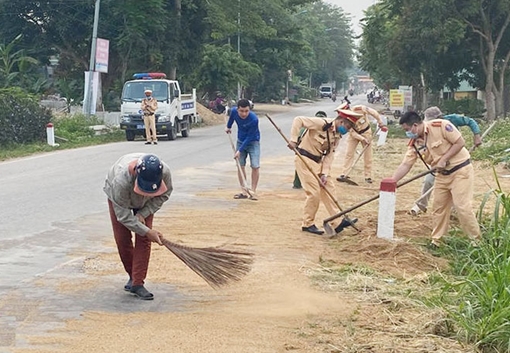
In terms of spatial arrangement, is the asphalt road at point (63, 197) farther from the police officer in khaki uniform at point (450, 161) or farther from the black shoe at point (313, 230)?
the police officer in khaki uniform at point (450, 161)

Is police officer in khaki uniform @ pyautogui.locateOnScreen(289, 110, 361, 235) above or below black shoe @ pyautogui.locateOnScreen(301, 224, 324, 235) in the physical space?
above

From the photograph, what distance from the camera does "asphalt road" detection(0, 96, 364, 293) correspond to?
736cm

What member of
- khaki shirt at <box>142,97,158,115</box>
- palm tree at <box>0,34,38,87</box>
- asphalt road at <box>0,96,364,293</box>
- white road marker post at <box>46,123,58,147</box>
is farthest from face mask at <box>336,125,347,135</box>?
palm tree at <box>0,34,38,87</box>

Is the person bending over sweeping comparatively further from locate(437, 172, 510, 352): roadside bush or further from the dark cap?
locate(437, 172, 510, 352): roadside bush

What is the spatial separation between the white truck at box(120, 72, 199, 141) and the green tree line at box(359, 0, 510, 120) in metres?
11.4

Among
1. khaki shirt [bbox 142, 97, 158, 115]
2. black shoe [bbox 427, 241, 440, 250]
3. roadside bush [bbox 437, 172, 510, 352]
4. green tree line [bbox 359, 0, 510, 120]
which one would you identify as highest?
green tree line [bbox 359, 0, 510, 120]

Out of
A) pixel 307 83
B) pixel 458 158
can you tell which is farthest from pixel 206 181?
pixel 307 83

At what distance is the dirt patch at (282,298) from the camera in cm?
493

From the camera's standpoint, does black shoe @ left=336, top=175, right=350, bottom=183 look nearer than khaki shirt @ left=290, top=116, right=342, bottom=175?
No

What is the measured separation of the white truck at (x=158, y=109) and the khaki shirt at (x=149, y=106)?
1.09 meters

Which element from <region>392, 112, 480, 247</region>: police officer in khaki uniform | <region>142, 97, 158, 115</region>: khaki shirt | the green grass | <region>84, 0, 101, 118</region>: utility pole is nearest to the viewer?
<region>392, 112, 480, 247</region>: police officer in khaki uniform

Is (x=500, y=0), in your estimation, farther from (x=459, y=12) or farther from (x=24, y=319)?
(x=24, y=319)

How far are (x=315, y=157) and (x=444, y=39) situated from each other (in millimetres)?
22692

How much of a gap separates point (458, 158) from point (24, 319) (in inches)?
196
